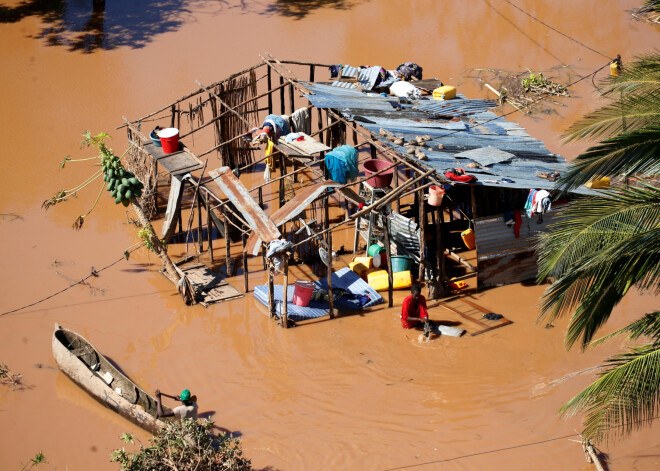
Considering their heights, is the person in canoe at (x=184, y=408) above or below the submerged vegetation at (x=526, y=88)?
below

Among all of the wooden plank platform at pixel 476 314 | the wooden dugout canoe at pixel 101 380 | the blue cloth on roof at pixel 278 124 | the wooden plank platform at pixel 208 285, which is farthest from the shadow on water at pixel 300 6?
the wooden dugout canoe at pixel 101 380

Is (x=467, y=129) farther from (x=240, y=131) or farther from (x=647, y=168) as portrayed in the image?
(x=647, y=168)

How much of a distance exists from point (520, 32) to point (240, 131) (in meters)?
11.8

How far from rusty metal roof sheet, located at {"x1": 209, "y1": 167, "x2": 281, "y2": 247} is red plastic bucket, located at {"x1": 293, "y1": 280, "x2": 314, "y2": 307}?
1.07m

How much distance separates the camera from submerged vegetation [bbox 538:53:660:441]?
21.5 feet

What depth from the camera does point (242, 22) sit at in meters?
25.2

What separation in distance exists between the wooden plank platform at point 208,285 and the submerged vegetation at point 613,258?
6768 mm

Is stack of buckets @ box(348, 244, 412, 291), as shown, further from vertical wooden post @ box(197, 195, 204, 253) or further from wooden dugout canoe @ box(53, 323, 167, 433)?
wooden dugout canoe @ box(53, 323, 167, 433)

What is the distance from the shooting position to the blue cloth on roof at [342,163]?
42.7ft

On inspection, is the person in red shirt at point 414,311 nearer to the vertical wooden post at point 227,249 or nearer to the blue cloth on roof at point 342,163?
the blue cloth on roof at point 342,163

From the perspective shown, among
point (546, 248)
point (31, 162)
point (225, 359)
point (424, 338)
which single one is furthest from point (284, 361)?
point (31, 162)

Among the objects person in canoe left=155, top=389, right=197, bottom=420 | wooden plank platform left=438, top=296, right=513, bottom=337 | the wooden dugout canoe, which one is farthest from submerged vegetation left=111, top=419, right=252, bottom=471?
wooden plank platform left=438, top=296, right=513, bottom=337

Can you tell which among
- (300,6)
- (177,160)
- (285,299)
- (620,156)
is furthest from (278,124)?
(300,6)

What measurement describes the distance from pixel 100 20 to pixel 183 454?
781 inches
